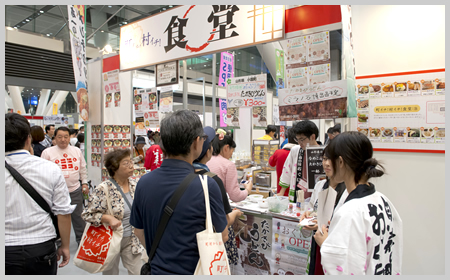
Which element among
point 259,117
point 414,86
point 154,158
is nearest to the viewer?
point 414,86

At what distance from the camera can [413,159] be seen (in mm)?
3033

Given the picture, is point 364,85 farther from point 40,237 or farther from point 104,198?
point 40,237

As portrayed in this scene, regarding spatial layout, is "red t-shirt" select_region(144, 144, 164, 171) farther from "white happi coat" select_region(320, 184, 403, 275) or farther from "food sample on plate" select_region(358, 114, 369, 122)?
"white happi coat" select_region(320, 184, 403, 275)

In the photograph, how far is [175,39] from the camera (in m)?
4.17

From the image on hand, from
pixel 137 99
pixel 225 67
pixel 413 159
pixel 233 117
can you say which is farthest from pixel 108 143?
pixel 413 159

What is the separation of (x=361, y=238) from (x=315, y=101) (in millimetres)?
1903

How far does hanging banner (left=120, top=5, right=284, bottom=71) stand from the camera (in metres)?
3.32

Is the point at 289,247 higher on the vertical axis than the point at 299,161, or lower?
lower

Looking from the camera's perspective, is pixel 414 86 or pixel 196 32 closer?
pixel 414 86

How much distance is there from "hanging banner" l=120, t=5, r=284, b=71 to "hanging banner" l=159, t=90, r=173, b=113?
53 cm

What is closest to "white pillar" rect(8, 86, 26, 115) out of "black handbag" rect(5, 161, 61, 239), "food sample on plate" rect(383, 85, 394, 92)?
"black handbag" rect(5, 161, 61, 239)

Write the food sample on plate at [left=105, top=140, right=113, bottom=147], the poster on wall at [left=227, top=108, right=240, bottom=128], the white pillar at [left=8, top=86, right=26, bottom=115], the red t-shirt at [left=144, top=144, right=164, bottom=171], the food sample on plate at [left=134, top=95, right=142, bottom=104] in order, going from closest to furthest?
the poster on wall at [left=227, top=108, right=240, bottom=128], the red t-shirt at [left=144, top=144, right=164, bottom=171], the food sample on plate at [left=134, top=95, right=142, bottom=104], the food sample on plate at [left=105, top=140, right=113, bottom=147], the white pillar at [left=8, top=86, right=26, bottom=115]

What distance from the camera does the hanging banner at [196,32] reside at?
3.32 meters

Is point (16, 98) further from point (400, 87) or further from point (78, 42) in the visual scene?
point (400, 87)
